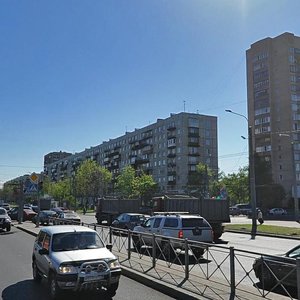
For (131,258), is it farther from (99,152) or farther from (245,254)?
(99,152)

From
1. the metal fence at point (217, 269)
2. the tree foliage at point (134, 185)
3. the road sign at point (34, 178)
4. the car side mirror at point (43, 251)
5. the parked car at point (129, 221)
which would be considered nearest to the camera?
the metal fence at point (217, 269)

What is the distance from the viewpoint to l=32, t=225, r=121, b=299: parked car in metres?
8.71

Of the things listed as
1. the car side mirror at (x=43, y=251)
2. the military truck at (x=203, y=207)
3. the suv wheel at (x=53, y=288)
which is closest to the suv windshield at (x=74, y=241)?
the car side mirror at (x=43, y=251)

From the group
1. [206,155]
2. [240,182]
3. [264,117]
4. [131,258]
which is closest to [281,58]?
[264,117]

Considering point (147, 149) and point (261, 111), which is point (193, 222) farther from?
point (147, 149)

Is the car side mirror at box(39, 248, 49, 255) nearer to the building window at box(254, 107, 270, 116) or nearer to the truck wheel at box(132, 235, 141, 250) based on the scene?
the truck wheel at box(132, 235, 141, 250)

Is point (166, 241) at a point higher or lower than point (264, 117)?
lower

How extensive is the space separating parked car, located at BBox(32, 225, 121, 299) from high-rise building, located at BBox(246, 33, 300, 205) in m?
83.8

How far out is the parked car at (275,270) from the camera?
732 cm

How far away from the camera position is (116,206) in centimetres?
4194

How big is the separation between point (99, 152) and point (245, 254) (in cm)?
16266

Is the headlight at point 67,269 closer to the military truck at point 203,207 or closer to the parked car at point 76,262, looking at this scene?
the parked car at point 76,262

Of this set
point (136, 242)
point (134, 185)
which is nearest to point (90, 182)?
point (134, 185)

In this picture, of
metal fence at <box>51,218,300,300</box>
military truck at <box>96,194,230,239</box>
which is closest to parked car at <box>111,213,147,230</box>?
military truck at <box>96,194,230,239</box>
